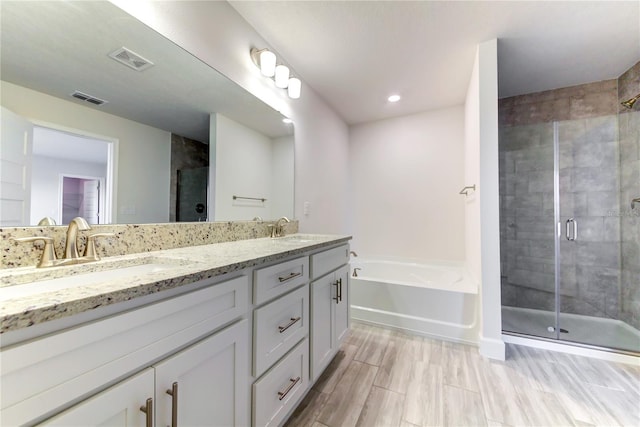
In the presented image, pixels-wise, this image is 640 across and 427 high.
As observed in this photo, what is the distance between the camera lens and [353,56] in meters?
2.01

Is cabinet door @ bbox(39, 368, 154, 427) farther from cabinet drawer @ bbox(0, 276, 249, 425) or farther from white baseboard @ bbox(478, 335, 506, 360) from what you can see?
white baseboard @ bbox(478, 335, 506, 360)

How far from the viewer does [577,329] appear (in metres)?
2.19

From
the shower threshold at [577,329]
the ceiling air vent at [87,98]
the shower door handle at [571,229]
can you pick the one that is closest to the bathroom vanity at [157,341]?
the ceiling air vent at [87,98]

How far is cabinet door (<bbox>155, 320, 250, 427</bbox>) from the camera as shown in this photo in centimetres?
64

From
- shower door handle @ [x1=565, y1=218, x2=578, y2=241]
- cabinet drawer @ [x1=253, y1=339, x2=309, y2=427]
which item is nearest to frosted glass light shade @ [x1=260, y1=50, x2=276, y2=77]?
cabinet drawer @ [x1=253, y1=339, x2=309, y2=427]

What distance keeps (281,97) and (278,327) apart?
5.73ft

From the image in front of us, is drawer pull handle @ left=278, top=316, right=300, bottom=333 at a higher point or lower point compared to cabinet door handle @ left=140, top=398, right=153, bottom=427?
lower

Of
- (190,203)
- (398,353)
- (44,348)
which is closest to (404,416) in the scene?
(398,353)

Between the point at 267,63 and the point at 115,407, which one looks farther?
the point at 267,63

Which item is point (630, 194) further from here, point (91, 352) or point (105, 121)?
point (105, 121)

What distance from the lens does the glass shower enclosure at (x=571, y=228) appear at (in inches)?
86.1

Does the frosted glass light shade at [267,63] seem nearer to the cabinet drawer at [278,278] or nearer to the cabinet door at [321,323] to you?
the cabinet drawer at [278,278]

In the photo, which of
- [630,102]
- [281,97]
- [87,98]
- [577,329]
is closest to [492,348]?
[577,329]

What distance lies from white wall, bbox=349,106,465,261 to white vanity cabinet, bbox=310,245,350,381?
5.39 ft
